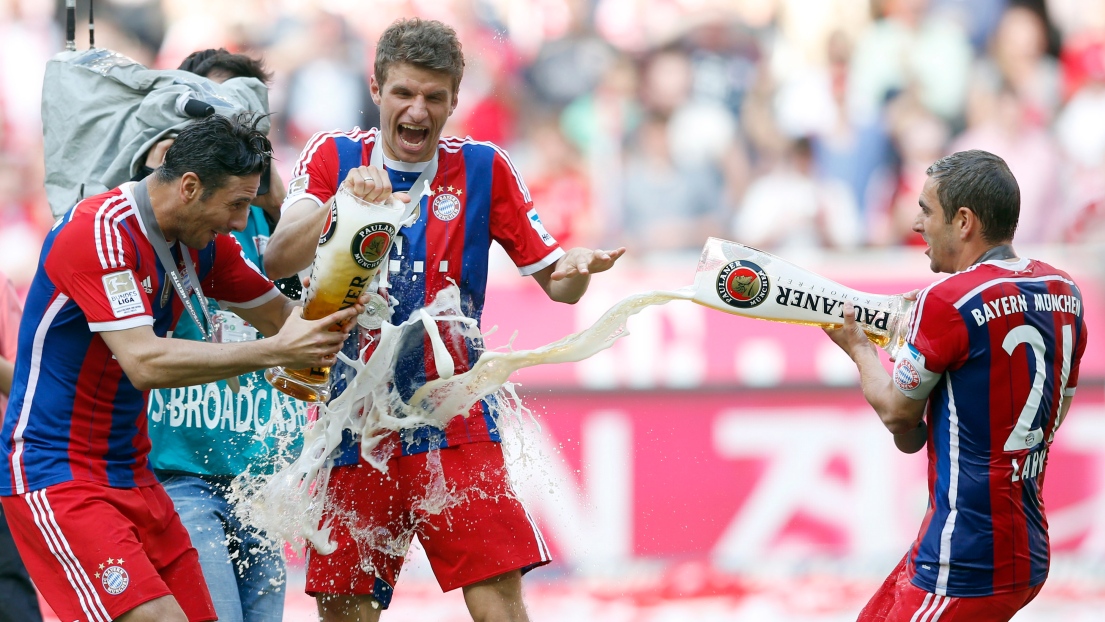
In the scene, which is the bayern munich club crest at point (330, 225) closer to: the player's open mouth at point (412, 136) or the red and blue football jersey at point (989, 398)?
the player's open mouth at point (412, 136)

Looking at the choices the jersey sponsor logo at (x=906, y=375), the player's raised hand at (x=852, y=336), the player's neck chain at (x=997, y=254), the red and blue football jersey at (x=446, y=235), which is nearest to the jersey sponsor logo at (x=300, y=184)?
the red and blue football jersey at (x=446, y=235)

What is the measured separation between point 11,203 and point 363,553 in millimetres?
5982

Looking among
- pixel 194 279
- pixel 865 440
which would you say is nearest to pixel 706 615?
pixel 865 440

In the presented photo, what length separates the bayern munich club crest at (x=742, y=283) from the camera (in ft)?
12.8

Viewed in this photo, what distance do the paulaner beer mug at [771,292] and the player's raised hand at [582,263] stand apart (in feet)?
1.05

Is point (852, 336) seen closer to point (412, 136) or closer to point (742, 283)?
point (742, 283)

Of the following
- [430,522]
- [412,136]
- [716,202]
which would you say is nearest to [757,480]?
[716,202]

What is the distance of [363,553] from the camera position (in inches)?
157

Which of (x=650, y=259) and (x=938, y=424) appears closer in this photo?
(x=938, y=424)

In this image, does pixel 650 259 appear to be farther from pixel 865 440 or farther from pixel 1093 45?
pixel 1093 45

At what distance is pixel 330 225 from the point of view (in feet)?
11.4

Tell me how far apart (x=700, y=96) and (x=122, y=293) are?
253 inches

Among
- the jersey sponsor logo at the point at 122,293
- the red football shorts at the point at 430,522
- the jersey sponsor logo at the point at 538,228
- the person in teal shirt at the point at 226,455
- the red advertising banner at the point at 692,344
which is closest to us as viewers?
the jersey sponsor logo at the point at 122,293

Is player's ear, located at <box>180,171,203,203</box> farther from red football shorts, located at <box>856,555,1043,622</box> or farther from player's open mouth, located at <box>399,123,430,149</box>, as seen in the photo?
red football shorts, located at <box>856,555,1043,622</box>
